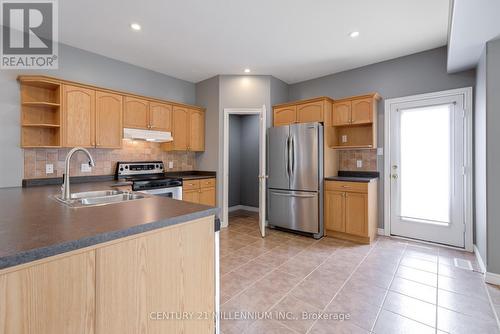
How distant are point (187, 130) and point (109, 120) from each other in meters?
1.26

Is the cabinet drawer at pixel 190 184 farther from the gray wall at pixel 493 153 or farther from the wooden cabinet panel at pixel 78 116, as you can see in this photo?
the gray wall at pixel 493 153

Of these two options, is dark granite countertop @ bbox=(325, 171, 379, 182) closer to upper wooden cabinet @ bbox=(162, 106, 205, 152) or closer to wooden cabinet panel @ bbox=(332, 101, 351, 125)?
wooden cabinet panel @ bbox=(332, 101, 351, 125)

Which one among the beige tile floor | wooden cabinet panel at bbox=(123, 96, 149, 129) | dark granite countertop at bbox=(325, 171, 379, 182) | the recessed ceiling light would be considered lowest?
the beige tile floor

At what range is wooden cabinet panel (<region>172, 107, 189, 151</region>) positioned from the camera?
4.03 meters

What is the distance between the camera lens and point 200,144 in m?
4.40

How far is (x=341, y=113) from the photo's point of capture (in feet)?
12.5

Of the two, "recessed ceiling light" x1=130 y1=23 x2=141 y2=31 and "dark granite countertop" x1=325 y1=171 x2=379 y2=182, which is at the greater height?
"recessed ceiling light" x1=130 y1=23 x2=141 y2=31

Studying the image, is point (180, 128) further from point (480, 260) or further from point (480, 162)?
point (480, 260)

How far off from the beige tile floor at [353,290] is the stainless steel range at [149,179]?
3.67 ft

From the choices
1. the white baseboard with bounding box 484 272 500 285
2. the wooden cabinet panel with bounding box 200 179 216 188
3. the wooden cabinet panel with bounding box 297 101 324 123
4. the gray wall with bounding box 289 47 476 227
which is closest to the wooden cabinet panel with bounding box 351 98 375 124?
the gray wall with bounding box 289 47 476 227

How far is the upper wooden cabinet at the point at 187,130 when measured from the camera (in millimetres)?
4055

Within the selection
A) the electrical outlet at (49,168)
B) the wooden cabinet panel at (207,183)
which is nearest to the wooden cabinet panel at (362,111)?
the wooden cabinet panel at (207,183)

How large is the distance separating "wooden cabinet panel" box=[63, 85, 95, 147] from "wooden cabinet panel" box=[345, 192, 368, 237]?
3.64 m

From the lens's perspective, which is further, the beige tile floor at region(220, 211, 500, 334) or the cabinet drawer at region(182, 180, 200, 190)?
the cabinet drawer at region(182, 180, 200, 190)
